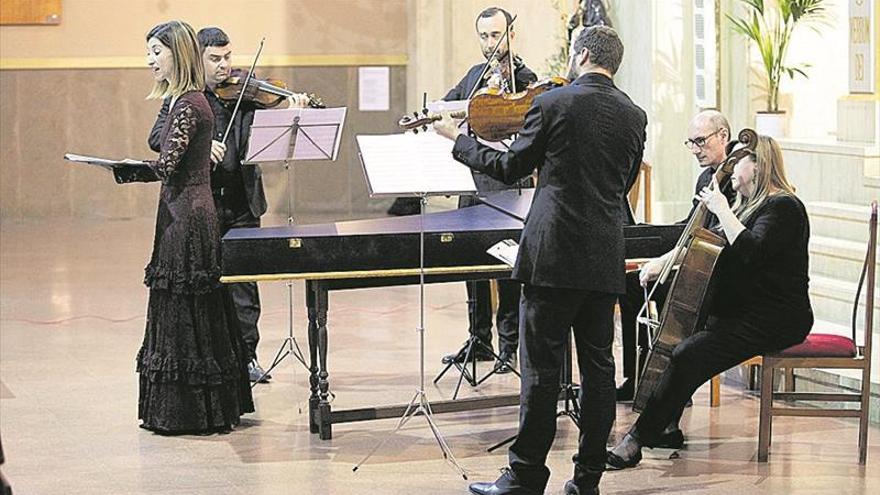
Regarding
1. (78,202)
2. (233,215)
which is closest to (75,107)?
(78,202)

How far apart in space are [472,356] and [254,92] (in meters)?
1.58

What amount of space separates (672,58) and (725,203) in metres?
3.90

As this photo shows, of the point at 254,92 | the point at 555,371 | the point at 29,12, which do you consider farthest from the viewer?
the point at 29,12

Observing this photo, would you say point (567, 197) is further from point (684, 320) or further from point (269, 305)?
point (269, 305)

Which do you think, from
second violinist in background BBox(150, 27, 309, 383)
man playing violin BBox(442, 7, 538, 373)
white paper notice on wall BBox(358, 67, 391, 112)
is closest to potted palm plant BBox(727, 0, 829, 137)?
man playing violin BBox(442, 7, 538, 373)

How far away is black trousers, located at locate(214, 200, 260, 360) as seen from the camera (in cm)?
681

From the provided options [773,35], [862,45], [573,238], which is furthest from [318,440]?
[773,35]

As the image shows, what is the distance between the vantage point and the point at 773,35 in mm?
8484

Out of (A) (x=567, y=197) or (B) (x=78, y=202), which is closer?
(A) (x=567, y=197)

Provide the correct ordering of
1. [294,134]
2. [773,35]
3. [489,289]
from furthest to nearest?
1. [773,35]
2. [489,289]
3. [294,134]

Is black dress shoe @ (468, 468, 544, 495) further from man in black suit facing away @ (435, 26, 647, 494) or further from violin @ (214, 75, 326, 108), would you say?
violin @ (214, 75, 326, 108)

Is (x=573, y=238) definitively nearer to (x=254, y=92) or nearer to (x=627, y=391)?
(x=627, y=391)

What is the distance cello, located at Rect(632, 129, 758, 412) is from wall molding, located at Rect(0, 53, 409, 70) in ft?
28.6

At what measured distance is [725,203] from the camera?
211 inches
